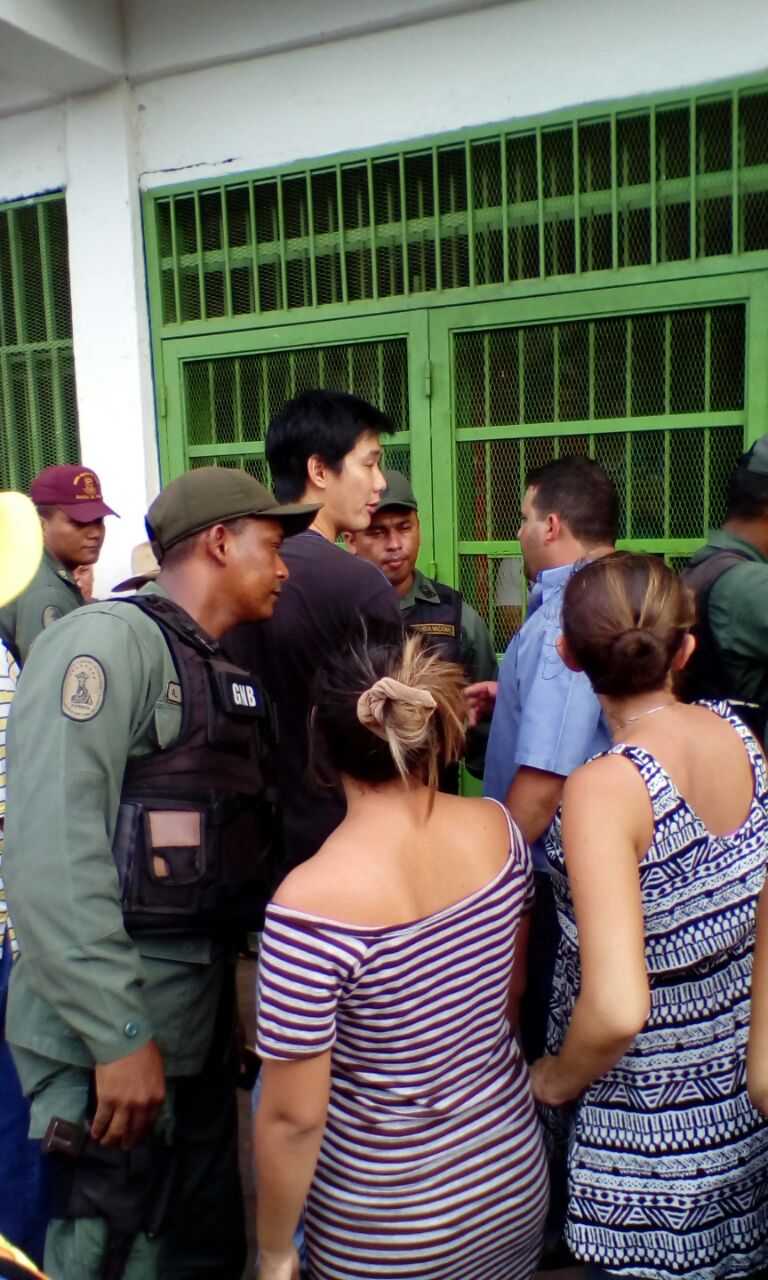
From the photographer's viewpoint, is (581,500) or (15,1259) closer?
(15,1259)

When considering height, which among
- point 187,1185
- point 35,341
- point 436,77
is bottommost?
point 187,1185

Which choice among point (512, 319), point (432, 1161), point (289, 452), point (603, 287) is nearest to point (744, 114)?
point (603, 287)

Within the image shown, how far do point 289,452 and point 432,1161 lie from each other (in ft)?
5.66

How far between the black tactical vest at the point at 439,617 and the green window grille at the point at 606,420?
0.27 m

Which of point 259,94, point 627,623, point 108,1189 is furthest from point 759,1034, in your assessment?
point 259,94

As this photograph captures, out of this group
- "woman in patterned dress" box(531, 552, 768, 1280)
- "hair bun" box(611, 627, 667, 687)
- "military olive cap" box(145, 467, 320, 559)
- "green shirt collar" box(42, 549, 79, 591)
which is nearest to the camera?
"woman in patterned dress" box(531, 552, 768, 1280)

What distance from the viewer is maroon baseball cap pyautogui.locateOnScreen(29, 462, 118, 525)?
4105mm

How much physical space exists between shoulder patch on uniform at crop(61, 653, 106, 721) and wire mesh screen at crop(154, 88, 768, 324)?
2615 millimetres

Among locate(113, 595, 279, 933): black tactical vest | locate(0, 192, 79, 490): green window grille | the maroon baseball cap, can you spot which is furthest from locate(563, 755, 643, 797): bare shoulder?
locate(0, 192, 79, 490): green window grille

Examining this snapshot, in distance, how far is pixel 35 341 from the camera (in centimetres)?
476

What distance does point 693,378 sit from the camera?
3.55 m

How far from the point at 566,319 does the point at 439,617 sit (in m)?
1.17

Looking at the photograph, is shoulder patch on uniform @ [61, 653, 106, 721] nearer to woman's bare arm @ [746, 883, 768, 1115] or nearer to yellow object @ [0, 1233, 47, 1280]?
yellow object @ [0, 1233, 47, 1280]

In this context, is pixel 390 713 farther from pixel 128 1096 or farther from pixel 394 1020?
pixel 128 1096
